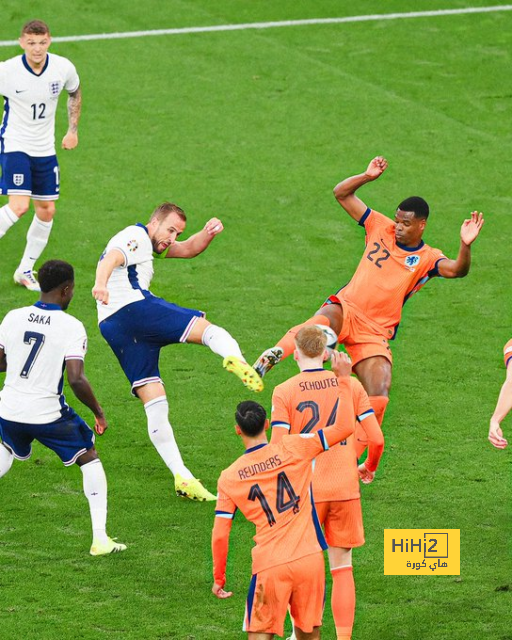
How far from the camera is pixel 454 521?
10094 millimetres

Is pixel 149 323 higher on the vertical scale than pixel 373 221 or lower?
lower

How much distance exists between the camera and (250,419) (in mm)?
7477

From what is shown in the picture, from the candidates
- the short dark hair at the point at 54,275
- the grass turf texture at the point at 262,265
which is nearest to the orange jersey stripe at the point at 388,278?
the grass turf texture at the point at 262,265

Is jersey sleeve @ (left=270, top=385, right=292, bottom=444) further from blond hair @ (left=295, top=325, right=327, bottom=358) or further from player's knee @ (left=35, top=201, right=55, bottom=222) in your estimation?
player's knee @ (left=35, top=201, right=55, bottom=222)

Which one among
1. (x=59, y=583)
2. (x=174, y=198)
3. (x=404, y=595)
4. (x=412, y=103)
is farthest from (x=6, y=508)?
(x=412, y=103)

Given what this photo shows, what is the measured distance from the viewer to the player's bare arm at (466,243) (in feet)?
33.7

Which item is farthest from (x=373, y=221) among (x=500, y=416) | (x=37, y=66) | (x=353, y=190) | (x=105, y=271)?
(x=37, y=66)

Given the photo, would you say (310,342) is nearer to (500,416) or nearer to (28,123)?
(500,416)

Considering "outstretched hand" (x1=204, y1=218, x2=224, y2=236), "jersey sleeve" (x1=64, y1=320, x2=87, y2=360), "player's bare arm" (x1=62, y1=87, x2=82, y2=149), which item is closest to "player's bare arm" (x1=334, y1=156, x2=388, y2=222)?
"outstretched hand" (x1=204, y1=218, x2=224, y2=236)

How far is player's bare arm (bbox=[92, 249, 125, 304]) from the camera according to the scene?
9.39m

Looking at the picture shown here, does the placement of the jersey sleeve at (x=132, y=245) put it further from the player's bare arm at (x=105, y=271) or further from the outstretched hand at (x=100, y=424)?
the outstretched hand at (x=100, y=424)

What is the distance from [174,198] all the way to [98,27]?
591 cm

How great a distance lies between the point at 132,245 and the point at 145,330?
2.20 feet

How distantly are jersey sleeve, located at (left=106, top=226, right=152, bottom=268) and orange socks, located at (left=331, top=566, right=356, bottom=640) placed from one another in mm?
3049
